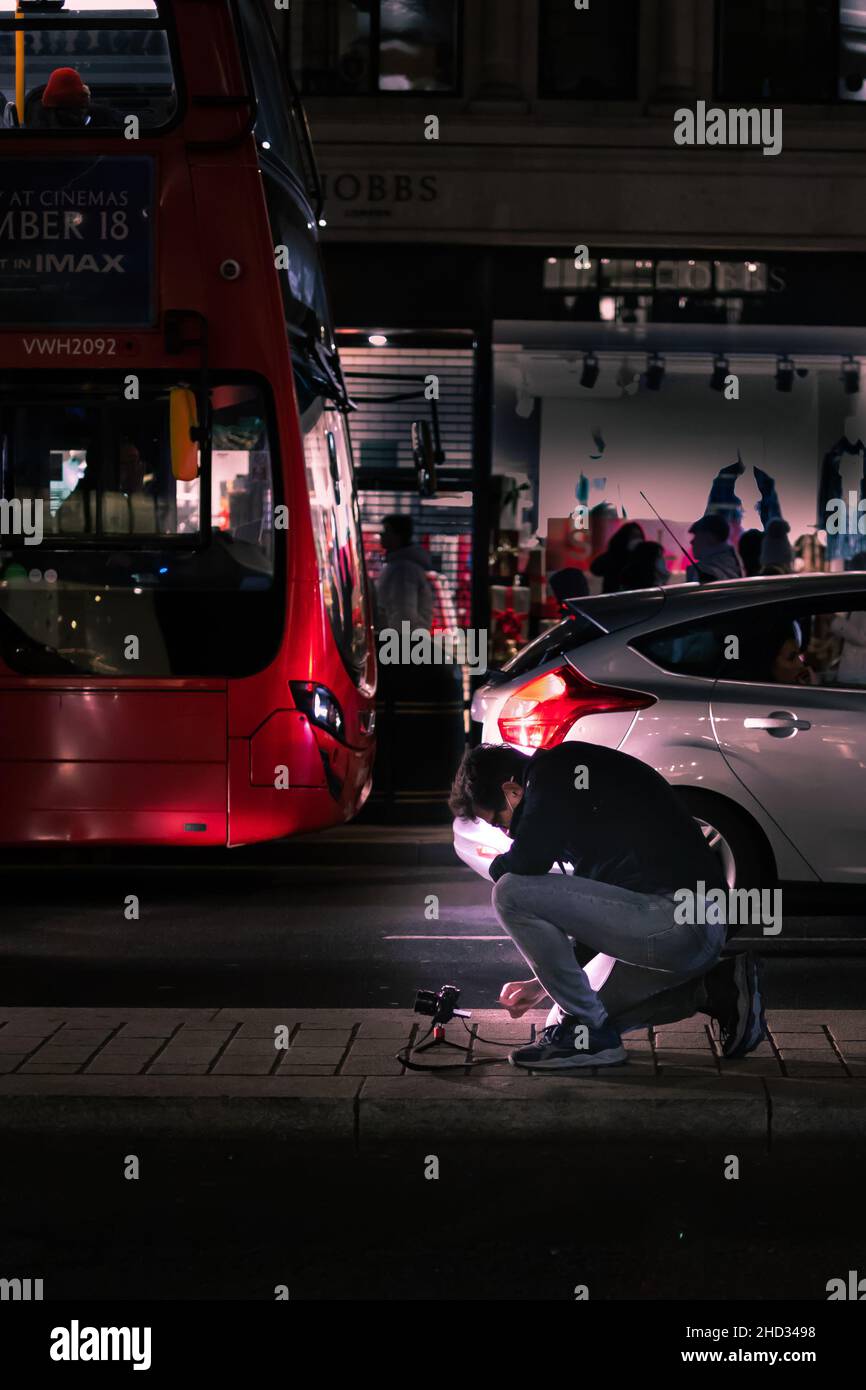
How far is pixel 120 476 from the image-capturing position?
362 inches

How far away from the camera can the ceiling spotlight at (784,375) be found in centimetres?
1728

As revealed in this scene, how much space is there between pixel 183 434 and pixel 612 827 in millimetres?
3459

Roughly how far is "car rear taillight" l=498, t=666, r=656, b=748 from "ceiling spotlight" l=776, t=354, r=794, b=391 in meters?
9.07

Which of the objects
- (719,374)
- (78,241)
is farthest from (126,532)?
(719,374)

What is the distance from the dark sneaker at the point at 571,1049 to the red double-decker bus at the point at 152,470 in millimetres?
3057

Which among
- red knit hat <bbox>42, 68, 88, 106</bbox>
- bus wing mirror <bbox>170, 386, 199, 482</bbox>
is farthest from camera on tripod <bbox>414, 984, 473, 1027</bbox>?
red knit hat <bbox>42, 68, 88, 106</bbox>

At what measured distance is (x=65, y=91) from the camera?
941 cm

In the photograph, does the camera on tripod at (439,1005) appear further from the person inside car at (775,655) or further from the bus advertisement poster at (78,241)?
the bus advertisement poster at (78,241)

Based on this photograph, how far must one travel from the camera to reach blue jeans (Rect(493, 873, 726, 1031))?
654 cm

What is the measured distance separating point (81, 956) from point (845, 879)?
3.57 metres

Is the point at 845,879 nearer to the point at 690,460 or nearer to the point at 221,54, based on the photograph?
the point at 221,54

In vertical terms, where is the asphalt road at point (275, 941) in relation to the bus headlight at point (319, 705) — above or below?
below

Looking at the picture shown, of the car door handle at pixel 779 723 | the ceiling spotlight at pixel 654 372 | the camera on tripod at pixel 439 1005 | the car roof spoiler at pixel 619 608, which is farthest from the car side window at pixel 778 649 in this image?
the ceiling spotlight at pixel 654 372

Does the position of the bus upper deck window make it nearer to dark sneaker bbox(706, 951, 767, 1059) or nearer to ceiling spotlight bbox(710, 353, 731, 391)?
dark sneaker bbox(706, 951, 767, 1059)
